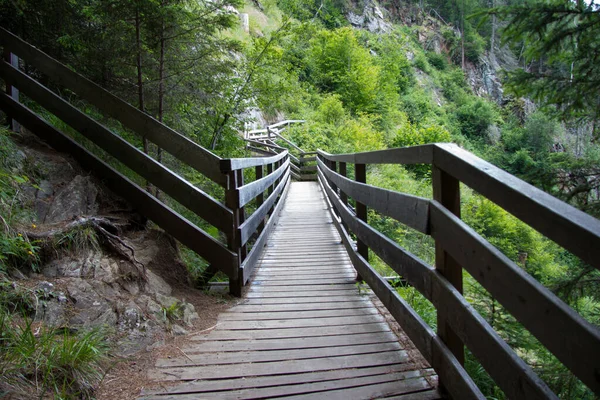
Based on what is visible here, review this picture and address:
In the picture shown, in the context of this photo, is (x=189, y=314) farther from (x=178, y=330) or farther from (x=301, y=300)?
(x=301, y=300)

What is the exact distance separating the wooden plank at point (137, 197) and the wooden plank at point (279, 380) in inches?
59.1

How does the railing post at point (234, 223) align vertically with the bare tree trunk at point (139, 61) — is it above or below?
below

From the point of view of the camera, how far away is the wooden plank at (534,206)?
41.9 inches

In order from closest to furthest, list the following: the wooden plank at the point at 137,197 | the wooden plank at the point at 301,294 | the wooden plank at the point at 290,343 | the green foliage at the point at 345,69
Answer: the wooden plank at the point at 290,343 → the wooden plank at the point at 137,197 → the wooden plank at the point at 301,294 → the green foliage at the point at 345,69

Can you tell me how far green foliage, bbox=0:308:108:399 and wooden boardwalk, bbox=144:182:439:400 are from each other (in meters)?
0.35

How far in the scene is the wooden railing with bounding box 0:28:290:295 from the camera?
12.2 feet

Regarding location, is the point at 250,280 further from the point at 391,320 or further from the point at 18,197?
the point at 18,197

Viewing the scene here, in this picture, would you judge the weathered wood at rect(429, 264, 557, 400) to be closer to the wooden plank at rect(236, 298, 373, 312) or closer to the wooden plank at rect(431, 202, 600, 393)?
the wooden plank at rect(431, 202, 600, 393)

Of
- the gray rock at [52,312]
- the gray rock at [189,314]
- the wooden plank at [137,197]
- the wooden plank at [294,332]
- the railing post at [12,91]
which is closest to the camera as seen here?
the gray rock at [52,312]

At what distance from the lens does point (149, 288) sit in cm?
327

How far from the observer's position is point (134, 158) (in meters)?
3.95

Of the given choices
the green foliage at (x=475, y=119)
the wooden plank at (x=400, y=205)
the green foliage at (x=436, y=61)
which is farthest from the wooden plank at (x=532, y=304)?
the green foliage at (x=436, y=61)

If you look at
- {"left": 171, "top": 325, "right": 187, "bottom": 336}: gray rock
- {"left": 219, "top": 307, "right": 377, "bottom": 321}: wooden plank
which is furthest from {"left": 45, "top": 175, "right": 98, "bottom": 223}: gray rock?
{"left": 219, "top": 307, "right": 377, "bottom": 321}: wooden plank

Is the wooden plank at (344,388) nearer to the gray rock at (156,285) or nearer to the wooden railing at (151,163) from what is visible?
the gray rock at (156,285)
